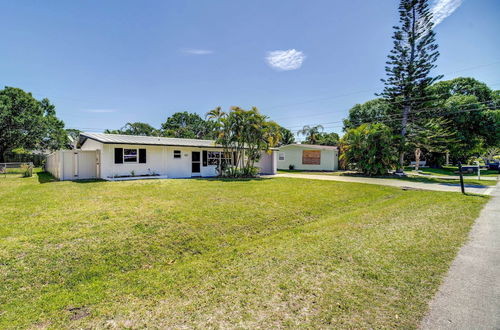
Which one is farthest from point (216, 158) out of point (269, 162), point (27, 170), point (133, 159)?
point (27, 170)

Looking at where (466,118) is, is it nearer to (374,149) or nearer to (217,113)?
(374,149)

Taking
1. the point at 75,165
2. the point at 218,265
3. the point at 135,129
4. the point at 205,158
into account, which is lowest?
the point at 218,265

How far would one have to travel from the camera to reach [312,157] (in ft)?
95.1

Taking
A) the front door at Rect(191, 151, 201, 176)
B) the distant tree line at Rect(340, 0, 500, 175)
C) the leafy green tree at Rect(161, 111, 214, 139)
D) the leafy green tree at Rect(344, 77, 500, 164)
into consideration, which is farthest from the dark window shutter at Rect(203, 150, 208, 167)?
the leafy green tree at Rect(161, 111, 214, 139)

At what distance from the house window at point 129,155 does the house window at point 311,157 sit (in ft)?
66.8

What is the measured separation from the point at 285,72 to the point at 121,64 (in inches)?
555

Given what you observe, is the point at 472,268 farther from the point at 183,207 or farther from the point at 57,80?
the point at 57,80

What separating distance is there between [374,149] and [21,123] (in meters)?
39.2

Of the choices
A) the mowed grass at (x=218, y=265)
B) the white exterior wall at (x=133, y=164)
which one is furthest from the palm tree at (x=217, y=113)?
the mowed grass at (x=218, y=265)

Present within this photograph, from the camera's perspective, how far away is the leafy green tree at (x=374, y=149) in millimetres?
18984

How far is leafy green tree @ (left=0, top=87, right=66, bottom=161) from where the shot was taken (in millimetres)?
27172

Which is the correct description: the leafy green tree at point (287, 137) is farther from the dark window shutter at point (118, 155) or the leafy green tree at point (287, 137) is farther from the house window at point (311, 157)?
the dark window shutter at point (118, 155)

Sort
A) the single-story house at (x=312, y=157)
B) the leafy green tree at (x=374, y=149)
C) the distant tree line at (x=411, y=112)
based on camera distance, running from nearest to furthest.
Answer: the leafy green tree at (x=374, y=149)
the distant tree line at (x=411, y=112)
the single-story house at (x=312, y=157)

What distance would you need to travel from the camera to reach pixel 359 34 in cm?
1634
